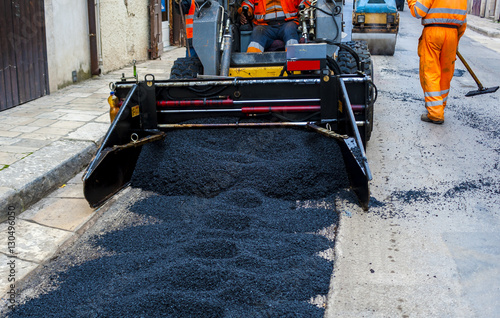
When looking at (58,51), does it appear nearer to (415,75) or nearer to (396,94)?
(396,94)

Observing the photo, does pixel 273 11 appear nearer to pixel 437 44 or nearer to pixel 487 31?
pixel 437 44

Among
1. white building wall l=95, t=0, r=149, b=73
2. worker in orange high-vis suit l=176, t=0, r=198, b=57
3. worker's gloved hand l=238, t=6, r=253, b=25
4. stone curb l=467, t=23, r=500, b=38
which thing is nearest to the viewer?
worker in orange high-vis suit l=176, t=0, r=198, b=57

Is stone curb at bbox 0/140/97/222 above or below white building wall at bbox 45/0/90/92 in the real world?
below

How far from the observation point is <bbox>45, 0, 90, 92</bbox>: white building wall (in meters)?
8.51

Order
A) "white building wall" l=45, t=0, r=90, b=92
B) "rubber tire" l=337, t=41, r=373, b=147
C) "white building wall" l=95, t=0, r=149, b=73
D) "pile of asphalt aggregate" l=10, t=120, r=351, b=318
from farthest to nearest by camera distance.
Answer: "white building wall" l=95, t=0, r=149, b=73
"white building wall" l=45, t=0, r=90, b=92
"rubber tire" l=337, t=41, r=373, b=147
"pile of asphalt aggregate" l=10, t=120, r=351, b=318

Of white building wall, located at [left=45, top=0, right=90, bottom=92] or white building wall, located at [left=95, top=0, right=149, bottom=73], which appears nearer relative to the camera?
white building wall, located at [left=45, top=0, right=90, bottom=92]

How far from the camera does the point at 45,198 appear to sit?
4.88m

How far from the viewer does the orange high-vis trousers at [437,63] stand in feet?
22.9

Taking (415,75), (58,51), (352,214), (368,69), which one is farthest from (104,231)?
(415,75)

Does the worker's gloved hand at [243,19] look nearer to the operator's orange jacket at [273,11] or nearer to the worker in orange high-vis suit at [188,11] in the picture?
the operator's orange jacket at [273,11]

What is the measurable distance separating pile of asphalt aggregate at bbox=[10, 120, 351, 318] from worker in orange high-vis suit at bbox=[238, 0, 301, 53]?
72.7 inches

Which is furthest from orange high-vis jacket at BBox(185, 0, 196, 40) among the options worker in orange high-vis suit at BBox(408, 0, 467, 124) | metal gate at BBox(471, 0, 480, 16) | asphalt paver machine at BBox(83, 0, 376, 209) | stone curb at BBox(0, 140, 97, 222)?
metal gate at BBox(471, 0, 480, 16)

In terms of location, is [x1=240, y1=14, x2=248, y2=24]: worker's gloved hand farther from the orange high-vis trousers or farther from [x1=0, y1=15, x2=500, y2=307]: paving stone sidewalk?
the orange high-vis trousers

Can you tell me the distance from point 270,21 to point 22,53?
11.9 ft
